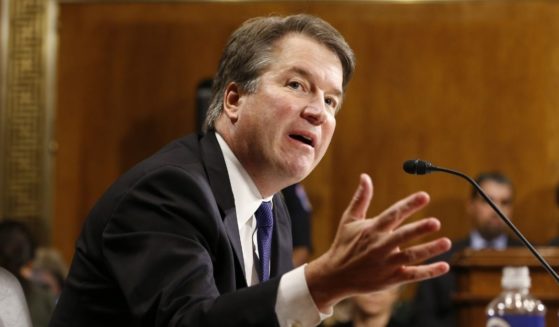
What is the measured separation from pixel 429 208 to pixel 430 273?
4862mm

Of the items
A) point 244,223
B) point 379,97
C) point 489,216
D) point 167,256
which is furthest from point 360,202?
point 379,97

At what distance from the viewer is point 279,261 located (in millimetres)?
2520

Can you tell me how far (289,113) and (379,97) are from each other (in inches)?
173

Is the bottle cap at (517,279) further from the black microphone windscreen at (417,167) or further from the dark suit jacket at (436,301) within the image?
the dark suit jacket at (436,301)

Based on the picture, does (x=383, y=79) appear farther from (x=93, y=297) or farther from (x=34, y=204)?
(x=93, y=297)

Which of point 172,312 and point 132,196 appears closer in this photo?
point 172,312

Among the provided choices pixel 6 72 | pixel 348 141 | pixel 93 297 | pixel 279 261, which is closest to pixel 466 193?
pixel 348 141

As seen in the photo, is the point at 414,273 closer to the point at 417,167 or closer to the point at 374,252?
the point at 374,252

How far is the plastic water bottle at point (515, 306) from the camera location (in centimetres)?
270

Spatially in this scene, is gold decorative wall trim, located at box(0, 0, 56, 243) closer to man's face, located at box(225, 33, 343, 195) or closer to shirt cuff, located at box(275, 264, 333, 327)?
man's face, located at box(225, 33, 343, 195)

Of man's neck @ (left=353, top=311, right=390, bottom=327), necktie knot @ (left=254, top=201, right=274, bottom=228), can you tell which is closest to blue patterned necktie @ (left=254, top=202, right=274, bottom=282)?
necktie knot @ (left=254, top=201, right=274, bottom=228)

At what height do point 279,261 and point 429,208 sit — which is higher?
point 279,261

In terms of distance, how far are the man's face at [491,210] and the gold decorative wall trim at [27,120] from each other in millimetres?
2704

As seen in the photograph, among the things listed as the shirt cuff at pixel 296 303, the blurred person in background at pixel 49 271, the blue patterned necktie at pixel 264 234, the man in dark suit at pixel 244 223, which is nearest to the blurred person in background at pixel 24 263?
the blurred person in background at pixel 49 271
